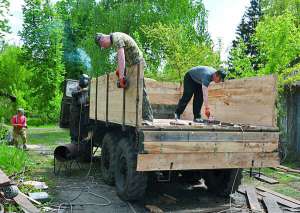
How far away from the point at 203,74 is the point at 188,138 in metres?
2.13

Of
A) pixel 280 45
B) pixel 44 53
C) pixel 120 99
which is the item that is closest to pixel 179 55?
pixel 280 45

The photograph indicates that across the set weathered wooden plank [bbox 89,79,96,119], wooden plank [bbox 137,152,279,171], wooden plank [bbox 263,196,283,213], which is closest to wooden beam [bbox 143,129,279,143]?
wooden plank [bbox 137,152,279,171]

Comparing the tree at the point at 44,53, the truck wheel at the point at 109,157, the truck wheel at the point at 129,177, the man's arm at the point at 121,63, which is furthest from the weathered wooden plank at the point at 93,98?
the tree at the point at 44,53

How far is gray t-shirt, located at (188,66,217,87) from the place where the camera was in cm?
814

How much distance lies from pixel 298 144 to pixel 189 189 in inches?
274

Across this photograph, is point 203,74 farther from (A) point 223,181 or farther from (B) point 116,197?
(B) point 116,197

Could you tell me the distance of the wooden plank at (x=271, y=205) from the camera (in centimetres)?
709

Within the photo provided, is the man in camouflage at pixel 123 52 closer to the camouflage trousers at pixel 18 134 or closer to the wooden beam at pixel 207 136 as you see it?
the wooden beam at pixel 207 136

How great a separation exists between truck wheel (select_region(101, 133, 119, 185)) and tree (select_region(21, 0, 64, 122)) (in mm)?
23413

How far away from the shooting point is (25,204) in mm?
6516

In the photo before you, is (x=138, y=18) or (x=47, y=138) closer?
(x=47, y=138)

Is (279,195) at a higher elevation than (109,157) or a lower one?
lower

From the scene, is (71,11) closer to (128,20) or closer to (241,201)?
(128,20)

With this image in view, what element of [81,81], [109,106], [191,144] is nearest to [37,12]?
[81,81]
